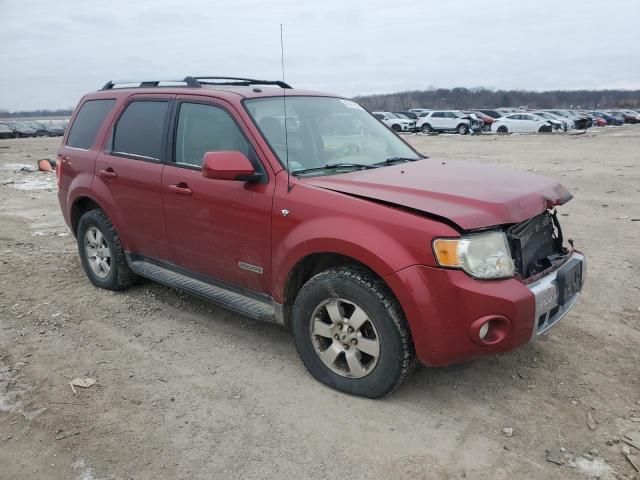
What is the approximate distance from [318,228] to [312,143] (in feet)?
3.07

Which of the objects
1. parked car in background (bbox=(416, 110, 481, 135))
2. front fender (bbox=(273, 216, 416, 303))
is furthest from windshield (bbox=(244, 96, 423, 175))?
parked car in background (bbox=(416, 110, 481, 135))

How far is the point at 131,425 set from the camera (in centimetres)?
312

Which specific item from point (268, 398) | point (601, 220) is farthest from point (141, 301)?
point (601, 220)

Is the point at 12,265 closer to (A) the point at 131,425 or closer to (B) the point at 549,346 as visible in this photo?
(A) the point at 131,425

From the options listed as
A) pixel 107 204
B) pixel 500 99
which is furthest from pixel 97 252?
pixel 500 99

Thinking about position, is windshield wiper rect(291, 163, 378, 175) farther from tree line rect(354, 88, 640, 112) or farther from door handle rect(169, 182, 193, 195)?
tree line rect(354, 88, 640, 112)

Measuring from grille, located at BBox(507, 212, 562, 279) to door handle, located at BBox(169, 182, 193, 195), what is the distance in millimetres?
2264

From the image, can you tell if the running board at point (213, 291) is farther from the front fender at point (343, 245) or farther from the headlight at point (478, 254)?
the headlight at point (478, 254)

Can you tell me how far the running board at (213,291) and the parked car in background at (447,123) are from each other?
3419 cm

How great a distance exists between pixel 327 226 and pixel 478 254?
2.87ft

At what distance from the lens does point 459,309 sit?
286 cm

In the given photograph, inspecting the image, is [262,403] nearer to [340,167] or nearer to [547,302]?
[340,167]

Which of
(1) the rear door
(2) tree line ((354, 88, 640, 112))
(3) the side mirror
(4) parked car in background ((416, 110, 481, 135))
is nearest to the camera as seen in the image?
(3) the side mirror

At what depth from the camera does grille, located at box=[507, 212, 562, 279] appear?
3.13 metres
